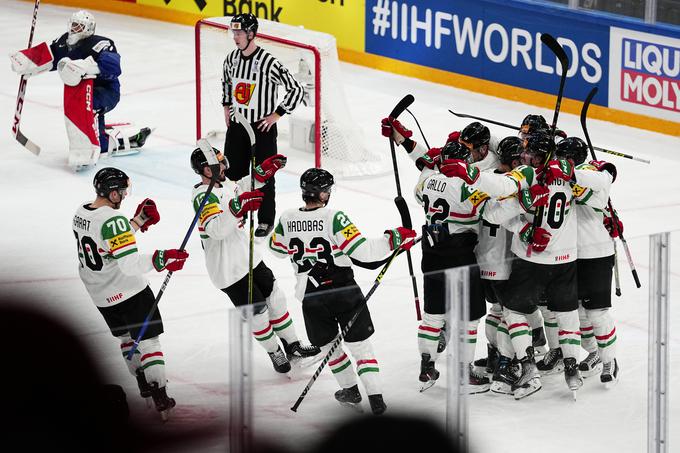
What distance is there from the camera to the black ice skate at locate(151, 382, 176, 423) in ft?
10.4

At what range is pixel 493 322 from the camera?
4.77 meters

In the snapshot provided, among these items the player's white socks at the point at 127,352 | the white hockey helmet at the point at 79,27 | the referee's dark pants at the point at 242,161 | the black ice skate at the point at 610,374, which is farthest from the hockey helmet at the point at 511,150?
the white hockey helmet at the point at 79,27

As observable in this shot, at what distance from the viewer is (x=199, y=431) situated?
10.8 feet

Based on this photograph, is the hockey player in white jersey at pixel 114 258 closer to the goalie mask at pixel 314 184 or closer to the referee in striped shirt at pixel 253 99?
the goalie mask at pixel 314 184

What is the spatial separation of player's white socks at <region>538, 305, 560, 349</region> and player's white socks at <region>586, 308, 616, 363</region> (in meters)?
0.42

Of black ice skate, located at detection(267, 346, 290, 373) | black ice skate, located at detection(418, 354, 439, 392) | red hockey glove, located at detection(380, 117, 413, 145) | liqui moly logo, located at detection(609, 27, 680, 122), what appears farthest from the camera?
liqui moly logo, located at detection(609, 27, 680, 122)

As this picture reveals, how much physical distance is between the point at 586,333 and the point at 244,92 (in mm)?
3321

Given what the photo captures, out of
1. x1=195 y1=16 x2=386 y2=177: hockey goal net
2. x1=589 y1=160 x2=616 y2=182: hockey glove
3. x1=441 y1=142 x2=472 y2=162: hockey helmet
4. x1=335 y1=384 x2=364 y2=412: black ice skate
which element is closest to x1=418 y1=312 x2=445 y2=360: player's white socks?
A: x1=335 y1=384 x2=364 y2=412: black ice skate

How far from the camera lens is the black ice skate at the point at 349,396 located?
3529 mm

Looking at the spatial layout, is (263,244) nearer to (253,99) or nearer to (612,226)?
(253,99)

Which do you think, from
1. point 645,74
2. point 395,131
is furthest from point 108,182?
point 645,74

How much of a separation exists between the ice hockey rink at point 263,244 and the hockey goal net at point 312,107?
15cm

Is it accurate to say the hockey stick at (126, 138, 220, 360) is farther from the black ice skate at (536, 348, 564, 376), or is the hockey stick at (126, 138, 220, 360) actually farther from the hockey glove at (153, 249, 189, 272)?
the black ice skate at (536, 348, 564, 376)

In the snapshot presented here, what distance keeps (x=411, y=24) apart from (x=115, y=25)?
12.5 feet
